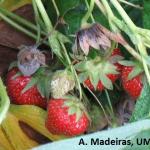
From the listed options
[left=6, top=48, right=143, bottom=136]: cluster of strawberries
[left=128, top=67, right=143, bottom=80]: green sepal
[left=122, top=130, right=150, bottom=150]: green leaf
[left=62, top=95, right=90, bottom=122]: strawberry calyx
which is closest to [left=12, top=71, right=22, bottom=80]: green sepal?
[left=6, top=48, right=143, bottom=136]: cluster of strawberries

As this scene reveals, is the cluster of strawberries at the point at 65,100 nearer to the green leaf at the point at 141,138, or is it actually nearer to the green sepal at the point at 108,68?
the green sepal at the point at 108,68

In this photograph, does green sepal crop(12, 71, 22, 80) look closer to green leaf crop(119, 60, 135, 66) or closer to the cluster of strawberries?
the cluster of strawberries

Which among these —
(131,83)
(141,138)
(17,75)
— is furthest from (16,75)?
(141,138)

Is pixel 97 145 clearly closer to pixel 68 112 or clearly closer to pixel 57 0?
pixel 68 112

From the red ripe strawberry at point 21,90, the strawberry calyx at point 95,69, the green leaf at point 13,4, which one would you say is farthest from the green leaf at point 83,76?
the green leaf at point 13,4

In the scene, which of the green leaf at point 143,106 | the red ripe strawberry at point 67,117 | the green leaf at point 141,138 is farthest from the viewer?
the red ripe strawberry at point 67,117
